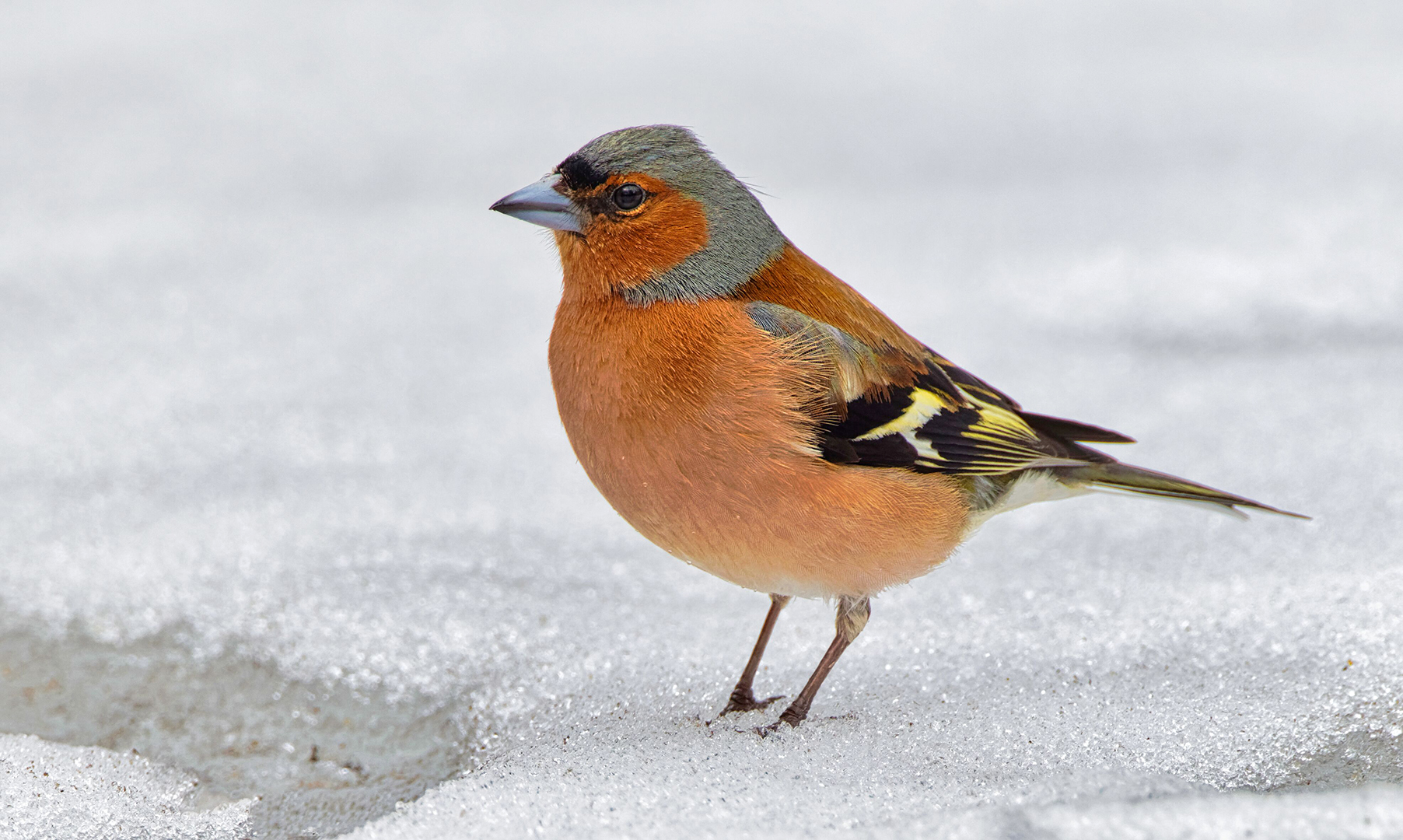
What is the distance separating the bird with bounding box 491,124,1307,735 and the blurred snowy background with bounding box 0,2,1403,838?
1.74 ft

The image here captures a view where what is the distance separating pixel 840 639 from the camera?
415cm

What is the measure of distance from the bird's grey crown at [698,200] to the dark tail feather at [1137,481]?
1323 millimetres

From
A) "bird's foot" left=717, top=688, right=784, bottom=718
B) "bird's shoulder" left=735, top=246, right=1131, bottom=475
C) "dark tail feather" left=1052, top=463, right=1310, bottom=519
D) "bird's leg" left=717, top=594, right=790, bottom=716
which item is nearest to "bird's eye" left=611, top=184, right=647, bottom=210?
"bird's shoulder" left=735, top=246, right=1131, bottom=475

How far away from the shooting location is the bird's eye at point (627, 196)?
3.96 meters

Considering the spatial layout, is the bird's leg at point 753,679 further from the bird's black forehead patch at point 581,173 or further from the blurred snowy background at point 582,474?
the bird's black forehead patch at point 581,173

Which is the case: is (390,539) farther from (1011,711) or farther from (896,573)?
(1011,711)

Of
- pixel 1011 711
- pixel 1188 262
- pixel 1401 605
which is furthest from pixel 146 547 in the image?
pixel 1188 262

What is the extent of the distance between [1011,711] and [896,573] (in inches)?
20.9

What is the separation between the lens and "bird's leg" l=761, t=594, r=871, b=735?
4023 millimetres

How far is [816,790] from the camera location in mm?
3340

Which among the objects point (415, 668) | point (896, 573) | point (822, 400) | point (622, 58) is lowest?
point (415, 668)

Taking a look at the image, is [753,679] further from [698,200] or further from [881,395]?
[698,200]

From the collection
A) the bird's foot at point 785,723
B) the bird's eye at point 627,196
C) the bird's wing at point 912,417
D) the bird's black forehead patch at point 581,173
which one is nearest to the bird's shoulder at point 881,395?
the bird's wing at point 912,417

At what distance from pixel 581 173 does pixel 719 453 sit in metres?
1.00
